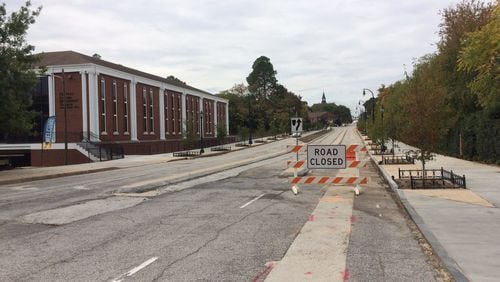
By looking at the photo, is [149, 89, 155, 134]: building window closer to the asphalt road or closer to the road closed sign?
the asphalt road

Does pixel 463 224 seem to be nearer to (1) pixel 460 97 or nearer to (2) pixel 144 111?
(1) pixel 460 97

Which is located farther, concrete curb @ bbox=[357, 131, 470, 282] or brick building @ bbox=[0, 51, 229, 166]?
brick building @ bbox=[0, 51, 229, 166]

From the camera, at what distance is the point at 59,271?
22.7ft

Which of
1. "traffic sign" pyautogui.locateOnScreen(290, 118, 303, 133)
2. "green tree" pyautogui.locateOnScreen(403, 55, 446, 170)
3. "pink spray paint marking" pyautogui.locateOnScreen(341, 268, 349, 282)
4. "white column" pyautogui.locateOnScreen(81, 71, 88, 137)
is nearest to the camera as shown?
"pink spray paint marking" pyautogui.locateOnScreen(341, 268, 349, 282)

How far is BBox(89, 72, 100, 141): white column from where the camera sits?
170ft

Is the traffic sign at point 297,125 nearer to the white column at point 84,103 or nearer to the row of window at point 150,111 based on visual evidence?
the row of window at point 150,111

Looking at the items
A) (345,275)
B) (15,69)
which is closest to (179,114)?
(15,69)

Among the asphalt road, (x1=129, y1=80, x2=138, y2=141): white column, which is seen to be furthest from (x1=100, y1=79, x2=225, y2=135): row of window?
the asphalt road

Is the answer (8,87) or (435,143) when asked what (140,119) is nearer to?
(8,87)

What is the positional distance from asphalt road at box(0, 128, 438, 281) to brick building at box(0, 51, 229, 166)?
32540 millimetres

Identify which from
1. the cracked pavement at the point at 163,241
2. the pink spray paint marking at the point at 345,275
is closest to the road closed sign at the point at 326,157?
the cracked pavement at the point at 163,241

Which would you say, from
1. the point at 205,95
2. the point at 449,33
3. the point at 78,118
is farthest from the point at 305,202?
the point at 205,95

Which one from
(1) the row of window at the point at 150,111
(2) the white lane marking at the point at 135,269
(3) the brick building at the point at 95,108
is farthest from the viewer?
(1) the row of window at the point at 150,111

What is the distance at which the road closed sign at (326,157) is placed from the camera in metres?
16.1
